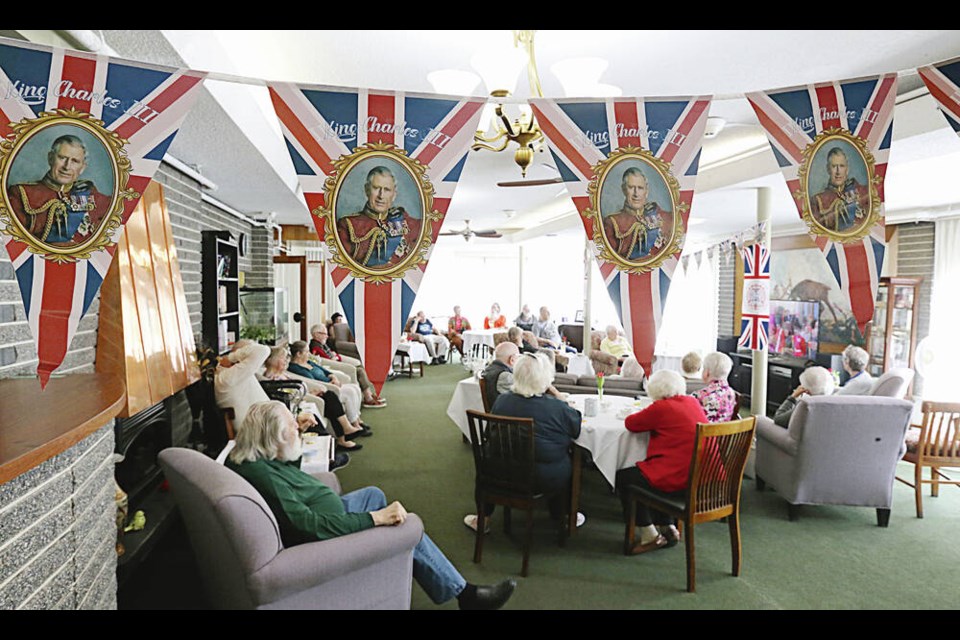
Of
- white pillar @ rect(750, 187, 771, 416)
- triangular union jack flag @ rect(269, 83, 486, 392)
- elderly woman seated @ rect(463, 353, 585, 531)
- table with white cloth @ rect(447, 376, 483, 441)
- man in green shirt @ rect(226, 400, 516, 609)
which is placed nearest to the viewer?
triangular union jack flag @ rect(269, 83, 486, 392)

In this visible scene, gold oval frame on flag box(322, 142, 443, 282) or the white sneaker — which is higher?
gold oval frame on flag box(322, 142, 443, 282)

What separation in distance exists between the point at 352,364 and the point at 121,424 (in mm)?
4435

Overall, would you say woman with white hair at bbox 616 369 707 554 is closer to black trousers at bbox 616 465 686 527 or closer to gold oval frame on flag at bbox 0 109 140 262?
black trousers at bbox 616 465 686 527

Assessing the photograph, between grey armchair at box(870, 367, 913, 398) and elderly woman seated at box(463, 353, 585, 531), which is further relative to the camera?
grey armchair at box(870, 367, 913, 398)

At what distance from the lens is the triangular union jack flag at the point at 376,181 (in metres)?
1.80

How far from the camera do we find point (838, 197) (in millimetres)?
2006

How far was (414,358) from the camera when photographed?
9672 millimetres

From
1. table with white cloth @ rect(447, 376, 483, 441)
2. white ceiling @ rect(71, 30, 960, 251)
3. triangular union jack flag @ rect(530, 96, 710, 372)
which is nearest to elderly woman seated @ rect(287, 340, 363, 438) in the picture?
table with white cloth @ rect(447, 376, 483, 441)

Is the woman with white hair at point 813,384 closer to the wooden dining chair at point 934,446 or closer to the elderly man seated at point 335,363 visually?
the wooden dining chair at point 934,446

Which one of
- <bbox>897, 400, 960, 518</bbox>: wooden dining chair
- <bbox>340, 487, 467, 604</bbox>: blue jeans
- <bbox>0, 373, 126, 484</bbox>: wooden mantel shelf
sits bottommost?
<bbox>340, 487, 467, 604</bbox>: blue jeans

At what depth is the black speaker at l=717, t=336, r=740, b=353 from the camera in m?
8.19

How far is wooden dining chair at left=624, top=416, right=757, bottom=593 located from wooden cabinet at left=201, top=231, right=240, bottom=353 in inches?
142

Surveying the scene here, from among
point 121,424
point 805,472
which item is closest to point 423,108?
point 121,424

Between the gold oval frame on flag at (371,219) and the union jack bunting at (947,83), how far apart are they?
5.47 feet
